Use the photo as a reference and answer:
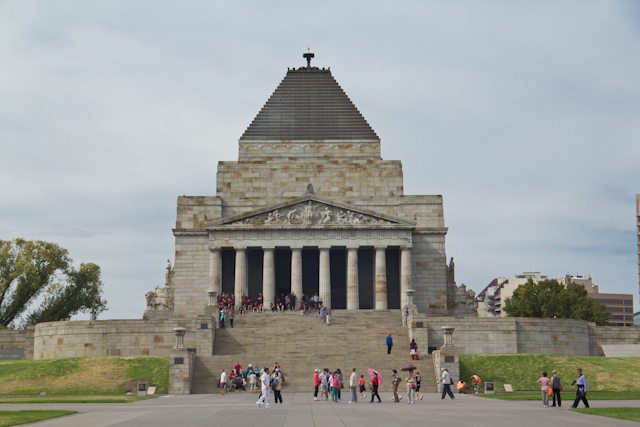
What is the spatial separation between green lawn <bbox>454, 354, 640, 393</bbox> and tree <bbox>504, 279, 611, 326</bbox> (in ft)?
125

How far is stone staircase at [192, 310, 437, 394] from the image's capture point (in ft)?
149

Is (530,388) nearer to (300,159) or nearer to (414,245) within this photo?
(414,245)

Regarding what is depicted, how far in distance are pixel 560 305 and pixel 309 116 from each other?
1434 inches

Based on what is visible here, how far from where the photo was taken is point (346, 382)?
4428 centimetres

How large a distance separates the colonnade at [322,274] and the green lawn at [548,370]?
55.9 ft

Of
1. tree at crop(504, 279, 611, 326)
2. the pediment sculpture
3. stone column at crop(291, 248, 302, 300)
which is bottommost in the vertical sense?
tree at crop(504, 279, 611, 326)

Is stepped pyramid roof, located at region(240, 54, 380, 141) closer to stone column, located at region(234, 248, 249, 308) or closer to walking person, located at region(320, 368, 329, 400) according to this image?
stone column, located at region(234, 248, 249, 308)

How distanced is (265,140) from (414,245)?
19.5m

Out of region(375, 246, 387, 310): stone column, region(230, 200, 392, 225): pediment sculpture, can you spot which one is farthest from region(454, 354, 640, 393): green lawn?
region(230, 200, 392, 225): pediment sculpture

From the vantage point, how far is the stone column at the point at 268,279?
6462 centimetres

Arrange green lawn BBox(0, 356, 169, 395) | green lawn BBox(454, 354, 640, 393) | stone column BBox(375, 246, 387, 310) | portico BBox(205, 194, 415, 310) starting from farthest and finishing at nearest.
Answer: portico BBox(205, 194, 415, 310)
stone column BBox(375, 246, 387, 310)
green lawn BBox(454, 354, 640, 393)
green lawn BBox(0, 356, 169, 395)

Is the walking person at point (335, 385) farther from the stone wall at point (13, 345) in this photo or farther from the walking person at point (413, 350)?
the stone wall at point (13, 345)

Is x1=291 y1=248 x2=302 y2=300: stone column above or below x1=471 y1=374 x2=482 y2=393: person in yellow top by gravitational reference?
above

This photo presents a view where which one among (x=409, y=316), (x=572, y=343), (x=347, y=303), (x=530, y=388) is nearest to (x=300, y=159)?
(x=347, y=303)
